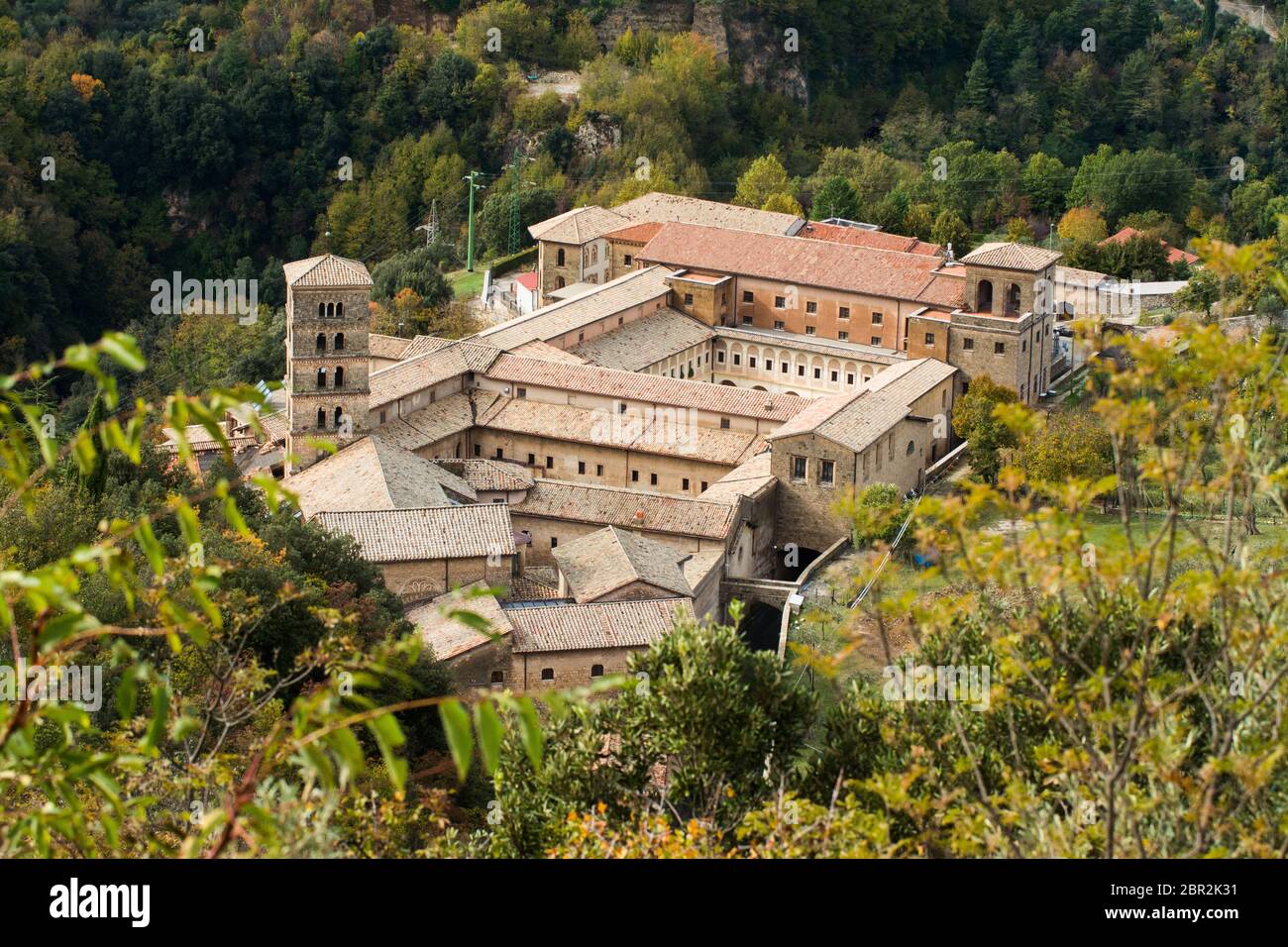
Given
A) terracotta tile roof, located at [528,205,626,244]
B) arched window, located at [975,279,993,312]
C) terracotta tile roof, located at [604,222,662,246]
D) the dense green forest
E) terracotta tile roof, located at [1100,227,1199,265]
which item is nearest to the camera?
arched window, located at [975,279,993,312]

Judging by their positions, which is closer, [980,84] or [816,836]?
[816,836]

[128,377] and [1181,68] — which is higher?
[1181,68]

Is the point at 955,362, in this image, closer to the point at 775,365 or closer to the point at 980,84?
the point at 775,365

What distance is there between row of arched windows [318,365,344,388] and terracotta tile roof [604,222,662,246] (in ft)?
54.2

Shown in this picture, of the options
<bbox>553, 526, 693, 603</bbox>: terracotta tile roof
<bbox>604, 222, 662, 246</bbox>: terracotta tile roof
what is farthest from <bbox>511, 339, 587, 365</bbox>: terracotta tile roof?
<bbox>604, 222, 662, 246</bbox>: terracotta tile roof

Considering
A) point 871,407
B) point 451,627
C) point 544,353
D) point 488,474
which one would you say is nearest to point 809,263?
point 544,353

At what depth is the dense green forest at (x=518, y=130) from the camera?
226ft

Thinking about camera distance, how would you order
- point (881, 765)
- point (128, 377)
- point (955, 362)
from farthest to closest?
point (128, 377)
point (955, 362)
point (881, 765)

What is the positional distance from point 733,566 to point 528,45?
48.8m

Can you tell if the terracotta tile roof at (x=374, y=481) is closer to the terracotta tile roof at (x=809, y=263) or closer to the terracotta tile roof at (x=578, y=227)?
the terracotta tile roof at (x=809, y=263)

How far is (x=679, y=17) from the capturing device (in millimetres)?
87875

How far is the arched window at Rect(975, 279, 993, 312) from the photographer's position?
159 ft

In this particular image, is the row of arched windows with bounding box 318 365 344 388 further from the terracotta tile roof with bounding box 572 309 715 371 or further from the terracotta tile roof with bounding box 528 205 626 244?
the terracotta tile roof with bounding box 528 205 626 244
